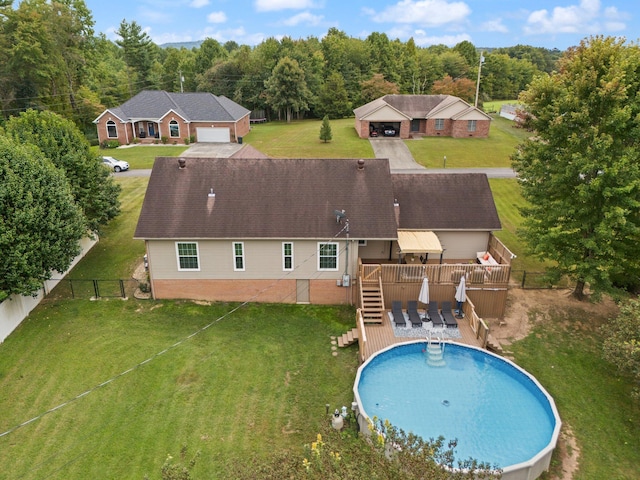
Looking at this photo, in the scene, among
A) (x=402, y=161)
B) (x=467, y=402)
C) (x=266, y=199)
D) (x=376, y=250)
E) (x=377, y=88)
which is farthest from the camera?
(x=377, y=88)

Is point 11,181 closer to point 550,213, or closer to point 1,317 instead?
point 1,317

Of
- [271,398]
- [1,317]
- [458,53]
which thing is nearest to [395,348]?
[271,398]

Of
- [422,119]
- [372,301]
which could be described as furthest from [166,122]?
[372,301]

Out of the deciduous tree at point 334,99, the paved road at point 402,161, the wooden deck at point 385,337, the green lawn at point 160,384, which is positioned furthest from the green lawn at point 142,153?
the wooden deck at point 385,337

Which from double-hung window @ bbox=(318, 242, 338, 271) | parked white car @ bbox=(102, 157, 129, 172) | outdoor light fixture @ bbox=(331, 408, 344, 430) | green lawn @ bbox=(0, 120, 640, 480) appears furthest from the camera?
parked white car @ bbox=(102, 157, 129, 172)

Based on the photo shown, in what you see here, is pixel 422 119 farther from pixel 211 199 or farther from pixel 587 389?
pixel 587 389

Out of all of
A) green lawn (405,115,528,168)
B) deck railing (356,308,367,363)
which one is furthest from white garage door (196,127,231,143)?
deck railing (356,308,367,363)

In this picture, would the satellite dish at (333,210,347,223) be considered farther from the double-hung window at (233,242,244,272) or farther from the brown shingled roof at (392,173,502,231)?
the double-hung window at (233,242,244,272)
